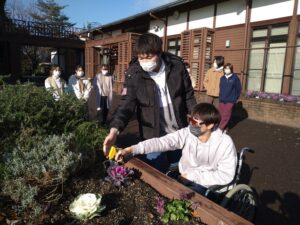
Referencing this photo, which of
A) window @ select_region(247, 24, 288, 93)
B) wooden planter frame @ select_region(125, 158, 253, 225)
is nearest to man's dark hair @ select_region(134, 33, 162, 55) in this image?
wooden planter frame @ select_region(125, 158, 253, 225)

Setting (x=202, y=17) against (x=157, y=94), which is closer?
(x=157, y=94)

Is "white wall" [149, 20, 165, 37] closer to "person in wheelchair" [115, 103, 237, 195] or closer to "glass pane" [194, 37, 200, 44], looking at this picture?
"glass pane" [194, 37, 200, 44]

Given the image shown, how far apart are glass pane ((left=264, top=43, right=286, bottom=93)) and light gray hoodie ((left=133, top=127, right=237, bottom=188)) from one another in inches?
312

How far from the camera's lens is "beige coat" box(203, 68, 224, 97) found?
762cm

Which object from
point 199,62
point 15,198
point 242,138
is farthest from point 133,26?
point 15,198

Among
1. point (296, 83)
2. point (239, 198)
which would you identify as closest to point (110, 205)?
point (239, 198)

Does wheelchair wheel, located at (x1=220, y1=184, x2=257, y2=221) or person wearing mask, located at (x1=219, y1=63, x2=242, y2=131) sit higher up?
person wearing mask, located at (x1=219, y1=63, x2=242, y2=131)

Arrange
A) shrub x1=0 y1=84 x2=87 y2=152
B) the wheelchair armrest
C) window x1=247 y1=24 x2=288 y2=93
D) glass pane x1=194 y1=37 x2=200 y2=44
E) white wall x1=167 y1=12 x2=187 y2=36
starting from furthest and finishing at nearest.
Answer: white wall x1=167 y1=12 x2=187 y2=36
glass pane x1=194 y1=37 x2=200 y2=44
window x1=247 y1=24 x2=288 y2=93
shrub x1=0 y1=84 x2=87 y2=152
the wheelchair armrest

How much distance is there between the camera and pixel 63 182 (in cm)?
212

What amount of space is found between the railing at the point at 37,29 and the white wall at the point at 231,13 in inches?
670

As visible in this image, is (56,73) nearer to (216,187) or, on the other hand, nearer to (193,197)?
(216,187)

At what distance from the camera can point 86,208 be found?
1717 mm

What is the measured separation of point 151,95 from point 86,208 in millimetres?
1319

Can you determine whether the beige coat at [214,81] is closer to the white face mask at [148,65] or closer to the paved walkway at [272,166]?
the paved walkway at [272,166]
